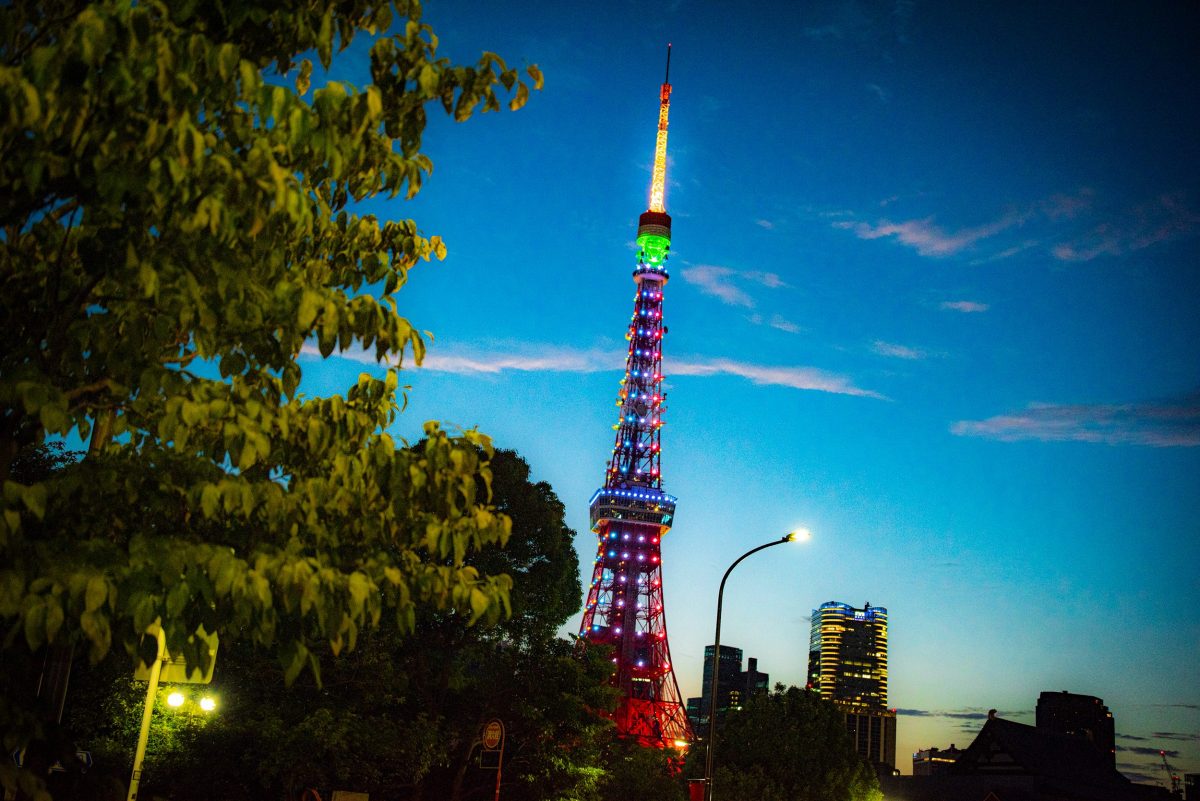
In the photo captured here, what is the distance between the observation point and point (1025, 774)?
50.2 meters

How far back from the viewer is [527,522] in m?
29.8

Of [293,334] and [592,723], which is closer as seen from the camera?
[293,334]

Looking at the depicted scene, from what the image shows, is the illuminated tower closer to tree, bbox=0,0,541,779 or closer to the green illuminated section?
the green illuminated section

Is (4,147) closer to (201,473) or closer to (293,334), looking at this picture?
(293,334)

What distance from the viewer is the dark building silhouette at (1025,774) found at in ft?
163

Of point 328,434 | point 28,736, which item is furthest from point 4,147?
point 28,736

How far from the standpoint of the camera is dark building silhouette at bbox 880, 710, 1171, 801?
163 feet

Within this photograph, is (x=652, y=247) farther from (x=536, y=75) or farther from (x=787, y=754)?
(x=536, y=75)

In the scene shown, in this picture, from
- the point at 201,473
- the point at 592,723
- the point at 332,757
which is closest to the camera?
the point at 201,473

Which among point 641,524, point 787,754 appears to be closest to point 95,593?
point 787,754

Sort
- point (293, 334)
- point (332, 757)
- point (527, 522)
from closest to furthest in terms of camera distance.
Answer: point (293, 334)
point (332, 757)
point (527, 522)

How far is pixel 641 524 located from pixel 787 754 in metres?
46.2

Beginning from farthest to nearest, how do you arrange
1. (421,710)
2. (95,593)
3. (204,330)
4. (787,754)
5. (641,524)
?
1. (641,524)
2. (787,754)
3. (421,710)
4. (204,330)
5. (95,593)

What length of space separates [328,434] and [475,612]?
1.19 metres
